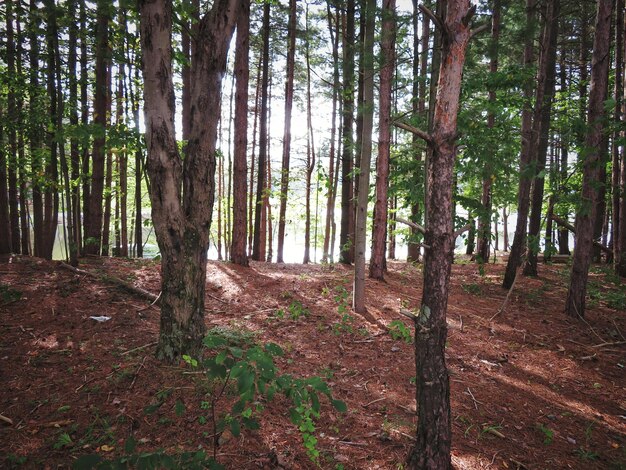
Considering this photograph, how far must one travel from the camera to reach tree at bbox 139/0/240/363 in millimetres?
3881

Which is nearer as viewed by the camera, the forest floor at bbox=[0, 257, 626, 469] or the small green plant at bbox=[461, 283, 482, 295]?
the forest floor at bbox=[0, 257, 626, 469]

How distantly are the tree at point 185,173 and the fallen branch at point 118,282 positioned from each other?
2.70m

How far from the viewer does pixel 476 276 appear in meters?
11.7

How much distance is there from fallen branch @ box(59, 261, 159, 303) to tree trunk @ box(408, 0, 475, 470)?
17.7 ft

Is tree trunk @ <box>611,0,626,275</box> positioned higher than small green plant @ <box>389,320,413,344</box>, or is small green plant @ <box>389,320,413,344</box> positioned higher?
tree trunk @ <box>611,0,626,275</box>

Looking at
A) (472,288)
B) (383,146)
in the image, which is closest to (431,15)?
(383,146)

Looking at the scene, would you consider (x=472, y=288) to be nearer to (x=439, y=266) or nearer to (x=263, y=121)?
(x=439, y=266)

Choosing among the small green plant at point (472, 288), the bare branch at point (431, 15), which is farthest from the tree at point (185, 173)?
the small green plant at point (472, 288)

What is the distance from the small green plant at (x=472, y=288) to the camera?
375 inches

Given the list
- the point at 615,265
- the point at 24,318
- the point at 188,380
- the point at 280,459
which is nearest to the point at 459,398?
the point at 280,459

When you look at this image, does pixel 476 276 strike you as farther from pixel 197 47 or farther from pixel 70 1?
pixel 70 1

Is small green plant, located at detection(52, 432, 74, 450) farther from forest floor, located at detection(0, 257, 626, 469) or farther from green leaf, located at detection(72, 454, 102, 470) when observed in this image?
green leaf, located at detection(72, 454, 102, 470)

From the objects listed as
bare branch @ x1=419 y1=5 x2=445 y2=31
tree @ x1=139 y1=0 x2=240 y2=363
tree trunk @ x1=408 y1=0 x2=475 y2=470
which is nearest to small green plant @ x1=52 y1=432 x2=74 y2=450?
tree @ x1=139 y1=0 x2=240 y2=363

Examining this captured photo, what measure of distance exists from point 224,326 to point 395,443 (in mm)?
3463
